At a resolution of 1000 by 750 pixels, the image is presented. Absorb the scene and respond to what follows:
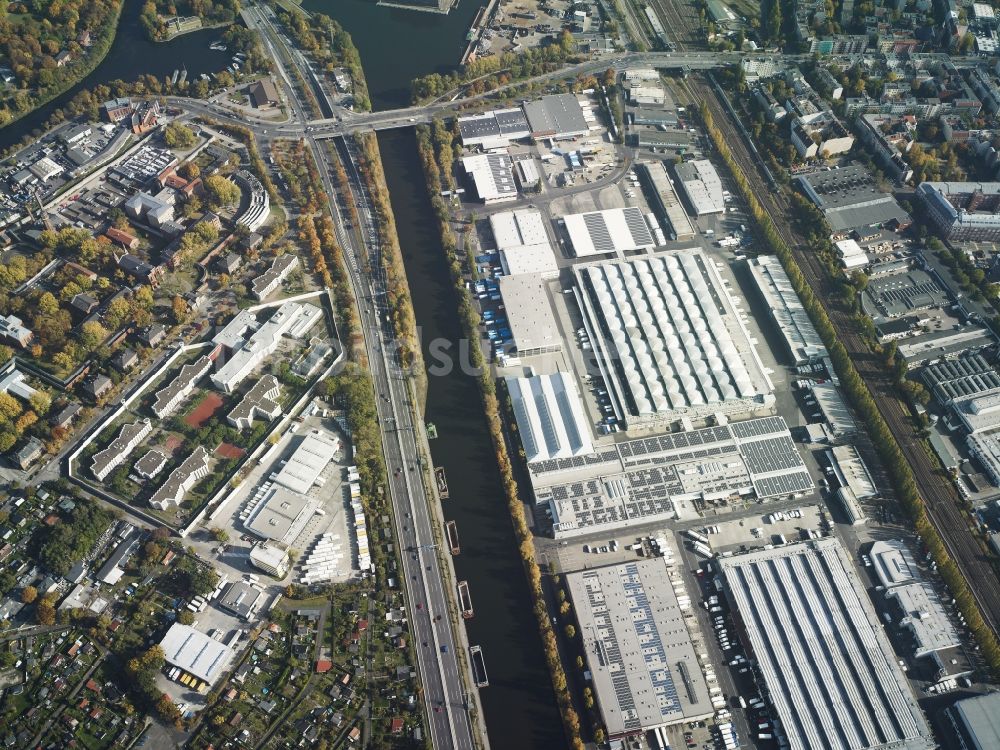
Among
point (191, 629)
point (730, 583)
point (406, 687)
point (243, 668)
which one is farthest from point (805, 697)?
point (191, 629)

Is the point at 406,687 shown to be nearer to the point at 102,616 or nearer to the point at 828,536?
the point at 102,616

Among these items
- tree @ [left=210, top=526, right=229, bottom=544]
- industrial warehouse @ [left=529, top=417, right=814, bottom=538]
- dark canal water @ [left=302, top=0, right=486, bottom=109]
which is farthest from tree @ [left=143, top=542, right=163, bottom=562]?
dark canal water @ [left=302, top=0, right=486, bottom=109]

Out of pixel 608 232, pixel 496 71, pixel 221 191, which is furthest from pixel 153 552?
pixel 496 71

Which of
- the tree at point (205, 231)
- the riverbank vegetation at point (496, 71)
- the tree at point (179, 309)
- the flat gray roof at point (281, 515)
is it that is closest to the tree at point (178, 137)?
the tree at point (205, 231)

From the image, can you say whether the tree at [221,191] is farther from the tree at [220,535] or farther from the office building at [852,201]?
the office building at [852,201]

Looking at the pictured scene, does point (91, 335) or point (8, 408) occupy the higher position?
point (91, 335)

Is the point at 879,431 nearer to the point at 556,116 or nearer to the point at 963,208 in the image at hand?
the point at 963,208
